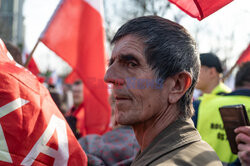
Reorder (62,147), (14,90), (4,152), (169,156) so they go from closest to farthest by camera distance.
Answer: (169,156) → (4,152) → (14,90) → (62,147)

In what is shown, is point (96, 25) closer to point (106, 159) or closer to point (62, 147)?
point (106, 159)

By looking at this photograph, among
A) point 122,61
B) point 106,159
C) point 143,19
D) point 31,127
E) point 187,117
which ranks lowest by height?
point 106,159

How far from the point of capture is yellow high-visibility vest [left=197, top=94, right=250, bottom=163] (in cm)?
308

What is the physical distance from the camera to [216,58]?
4.12 m

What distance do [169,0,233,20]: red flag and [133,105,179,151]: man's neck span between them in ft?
2.50

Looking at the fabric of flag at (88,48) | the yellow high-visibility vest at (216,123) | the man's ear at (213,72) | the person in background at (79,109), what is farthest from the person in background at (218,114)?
the person in background at (79,109)

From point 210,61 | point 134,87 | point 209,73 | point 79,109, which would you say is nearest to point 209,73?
point 209,73

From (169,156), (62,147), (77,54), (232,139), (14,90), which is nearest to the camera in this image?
(169,156)

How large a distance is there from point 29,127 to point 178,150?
798 mm

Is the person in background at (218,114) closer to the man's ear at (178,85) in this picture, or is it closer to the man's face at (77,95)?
the man's ear at (178,85)

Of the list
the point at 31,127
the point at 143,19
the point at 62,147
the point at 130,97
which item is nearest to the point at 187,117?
the point at 130,97

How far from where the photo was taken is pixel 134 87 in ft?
5.32

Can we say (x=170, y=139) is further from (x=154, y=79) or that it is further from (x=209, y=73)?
(x=209, y=73)

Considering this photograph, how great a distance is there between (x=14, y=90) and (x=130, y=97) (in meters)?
0.63
